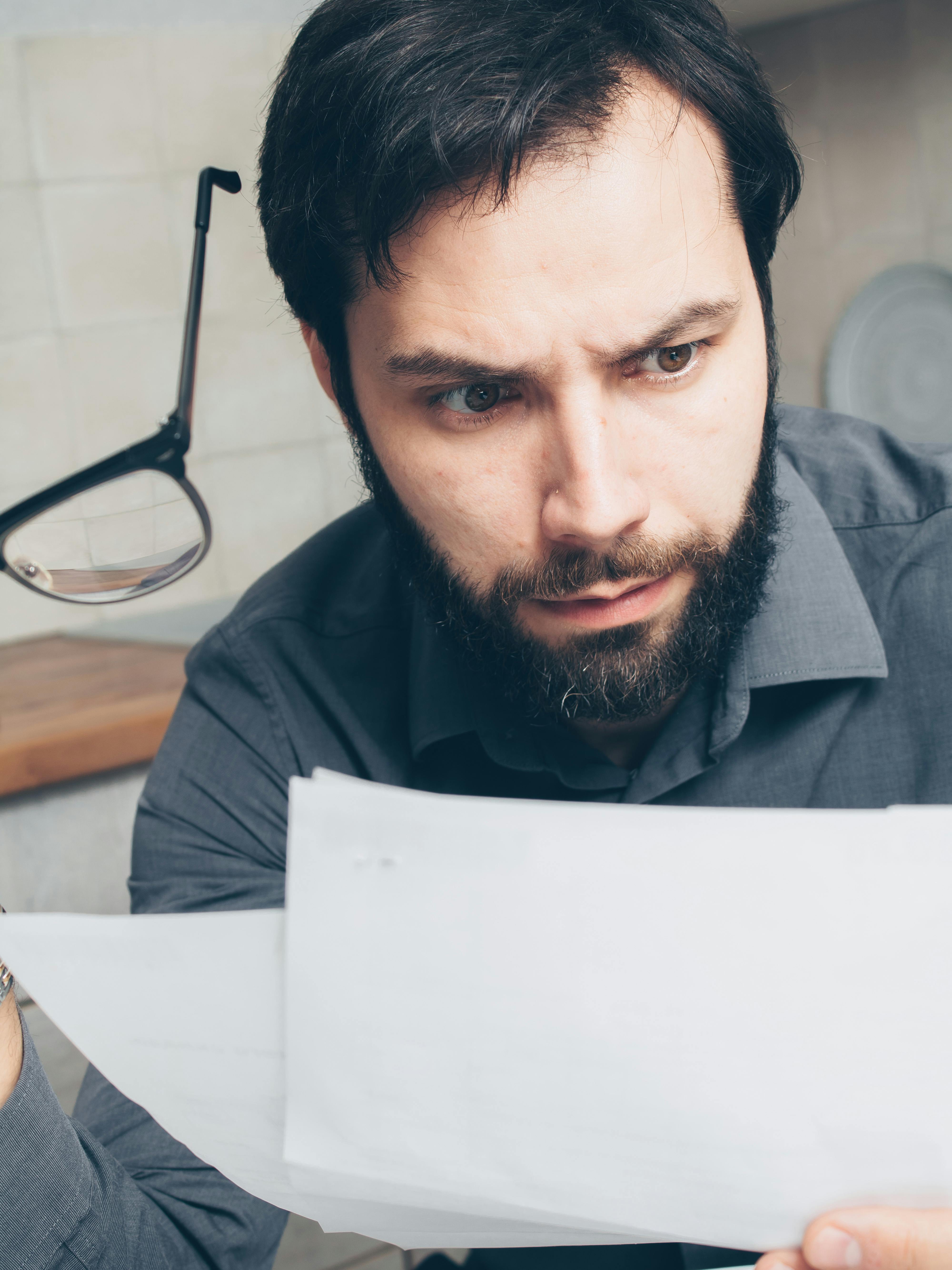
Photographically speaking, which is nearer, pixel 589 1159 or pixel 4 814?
pixel 589 1159

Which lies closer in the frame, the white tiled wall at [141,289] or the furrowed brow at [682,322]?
the furrowed brow at [682,322]

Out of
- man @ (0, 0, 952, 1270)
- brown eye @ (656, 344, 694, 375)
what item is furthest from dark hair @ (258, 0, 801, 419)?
brown eye @ (656, 344, 694, 375)

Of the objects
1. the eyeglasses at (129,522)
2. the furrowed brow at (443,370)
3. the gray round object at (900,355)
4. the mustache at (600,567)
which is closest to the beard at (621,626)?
the mustache at (600,567)

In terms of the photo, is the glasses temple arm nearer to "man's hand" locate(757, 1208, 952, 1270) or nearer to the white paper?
the white paper

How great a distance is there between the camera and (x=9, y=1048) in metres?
0.47

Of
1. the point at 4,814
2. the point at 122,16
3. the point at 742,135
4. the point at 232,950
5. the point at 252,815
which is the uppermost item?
the point at 122,16

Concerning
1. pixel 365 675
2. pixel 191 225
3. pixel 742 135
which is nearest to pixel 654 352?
pixel 742 135

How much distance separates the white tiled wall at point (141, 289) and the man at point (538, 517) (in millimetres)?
1043

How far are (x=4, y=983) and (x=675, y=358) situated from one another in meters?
0.46

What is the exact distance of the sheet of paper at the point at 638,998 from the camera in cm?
33

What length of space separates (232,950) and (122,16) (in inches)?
67.6

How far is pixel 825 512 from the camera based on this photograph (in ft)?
2.45

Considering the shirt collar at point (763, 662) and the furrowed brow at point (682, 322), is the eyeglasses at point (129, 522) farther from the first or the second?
the furrowed brow at point (682, 322)

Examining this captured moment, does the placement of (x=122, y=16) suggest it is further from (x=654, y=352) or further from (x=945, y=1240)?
(x=945, y=1240)
